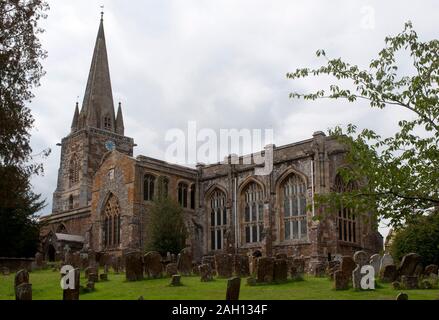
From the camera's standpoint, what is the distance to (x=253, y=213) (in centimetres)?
3897

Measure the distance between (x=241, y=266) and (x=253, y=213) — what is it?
16.5 m

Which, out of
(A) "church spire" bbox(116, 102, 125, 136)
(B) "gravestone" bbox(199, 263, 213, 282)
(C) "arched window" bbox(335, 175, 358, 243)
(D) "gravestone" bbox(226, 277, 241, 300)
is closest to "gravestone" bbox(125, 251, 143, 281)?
(B) "gravestone" bbox(199, 263, 213, 282)

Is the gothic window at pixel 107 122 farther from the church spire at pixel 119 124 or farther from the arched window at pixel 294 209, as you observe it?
the arched window at pixel 294 209

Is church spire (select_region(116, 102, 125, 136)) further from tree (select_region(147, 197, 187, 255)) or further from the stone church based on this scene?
tree (select_region(147, 197, 187, 255))

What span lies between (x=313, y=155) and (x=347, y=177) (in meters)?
22.5

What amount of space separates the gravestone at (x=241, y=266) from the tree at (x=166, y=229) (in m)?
11.1

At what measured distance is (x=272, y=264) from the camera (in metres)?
18.5

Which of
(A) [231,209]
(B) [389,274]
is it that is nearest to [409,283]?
(B) [389,274]

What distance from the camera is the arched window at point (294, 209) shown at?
36.0 metres

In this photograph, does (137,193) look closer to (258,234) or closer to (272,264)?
(258,234)

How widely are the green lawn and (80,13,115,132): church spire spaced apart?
138ft

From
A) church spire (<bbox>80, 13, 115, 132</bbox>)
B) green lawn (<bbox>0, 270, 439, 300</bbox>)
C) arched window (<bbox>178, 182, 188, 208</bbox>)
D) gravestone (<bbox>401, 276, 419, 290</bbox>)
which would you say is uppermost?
church spire (<bbox>80, 13, 115, 132</bbox>)

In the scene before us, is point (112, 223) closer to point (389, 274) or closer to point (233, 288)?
point (389, 274)

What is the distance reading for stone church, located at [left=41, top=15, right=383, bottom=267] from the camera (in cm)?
3503
